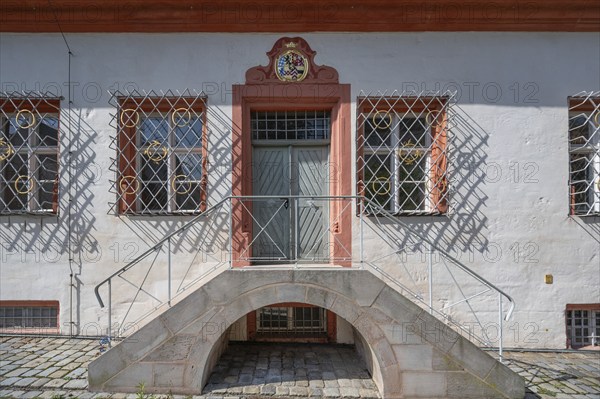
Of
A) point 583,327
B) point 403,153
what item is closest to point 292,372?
point 403,153

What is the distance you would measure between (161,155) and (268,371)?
3.59 m

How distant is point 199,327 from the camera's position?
407 centimetres

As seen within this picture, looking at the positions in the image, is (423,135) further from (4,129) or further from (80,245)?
(4,129)

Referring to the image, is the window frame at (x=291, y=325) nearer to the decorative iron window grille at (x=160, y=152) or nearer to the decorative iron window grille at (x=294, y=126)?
the decorative iron window grille at (x=160, y=152)

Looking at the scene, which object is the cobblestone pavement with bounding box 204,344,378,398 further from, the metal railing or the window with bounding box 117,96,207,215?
the window with bounding box 117,96,207,215

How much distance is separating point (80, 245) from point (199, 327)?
110 inches

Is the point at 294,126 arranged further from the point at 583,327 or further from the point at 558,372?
the point at 583,327

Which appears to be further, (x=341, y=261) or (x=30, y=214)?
(x=30, y=214)

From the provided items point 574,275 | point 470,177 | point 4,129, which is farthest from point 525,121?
point 4,129

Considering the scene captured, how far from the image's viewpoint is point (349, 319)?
4.09 m

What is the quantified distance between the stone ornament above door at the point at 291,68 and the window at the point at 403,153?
0.80 metres

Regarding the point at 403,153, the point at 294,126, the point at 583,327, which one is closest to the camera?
the point at 583,327

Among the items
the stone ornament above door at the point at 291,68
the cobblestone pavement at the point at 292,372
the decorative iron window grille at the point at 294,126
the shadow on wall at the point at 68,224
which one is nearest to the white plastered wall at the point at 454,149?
the shadow on wall at the point at 68,224

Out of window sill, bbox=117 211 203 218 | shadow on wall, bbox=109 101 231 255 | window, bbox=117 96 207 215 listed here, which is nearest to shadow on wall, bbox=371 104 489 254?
shadow on wall, bbox=109 101 231 255
